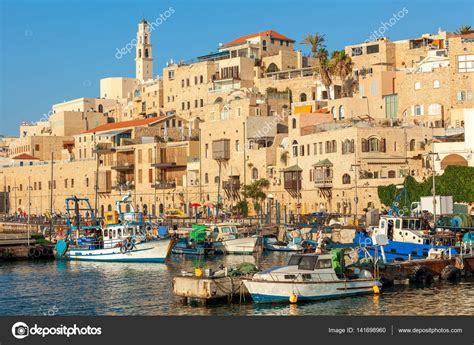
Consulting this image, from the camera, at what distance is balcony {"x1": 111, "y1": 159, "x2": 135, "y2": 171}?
88875mm

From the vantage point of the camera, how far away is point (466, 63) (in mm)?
68688

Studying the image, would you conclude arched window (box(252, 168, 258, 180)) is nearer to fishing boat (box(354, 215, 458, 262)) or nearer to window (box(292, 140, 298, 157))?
window (box(292, 140, 298, 157))

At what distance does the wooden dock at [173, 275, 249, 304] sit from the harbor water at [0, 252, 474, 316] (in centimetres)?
Result: 36

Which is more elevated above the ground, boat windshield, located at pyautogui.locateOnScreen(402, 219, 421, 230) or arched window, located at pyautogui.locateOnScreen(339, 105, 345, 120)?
arched window, located at pyautogui.locateOnScreen(339, 105, 345, 120)

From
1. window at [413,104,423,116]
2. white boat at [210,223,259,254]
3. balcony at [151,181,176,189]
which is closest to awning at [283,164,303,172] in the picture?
window at [413,104,423,116]

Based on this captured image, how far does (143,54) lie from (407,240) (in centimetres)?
10015

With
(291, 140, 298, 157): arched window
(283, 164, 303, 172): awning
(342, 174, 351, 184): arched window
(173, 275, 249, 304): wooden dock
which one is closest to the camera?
(173, 275, 249, 304): wooden dock

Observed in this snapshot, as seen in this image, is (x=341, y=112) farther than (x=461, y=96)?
Yes

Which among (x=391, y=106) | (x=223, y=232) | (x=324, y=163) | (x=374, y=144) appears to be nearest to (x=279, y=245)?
(x=223, y=232)

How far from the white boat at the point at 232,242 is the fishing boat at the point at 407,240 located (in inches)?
544

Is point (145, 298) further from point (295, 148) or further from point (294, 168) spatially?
point (295, 148)

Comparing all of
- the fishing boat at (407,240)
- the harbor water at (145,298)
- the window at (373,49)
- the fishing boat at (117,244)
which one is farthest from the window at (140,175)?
the fishing boat at (407,240)
